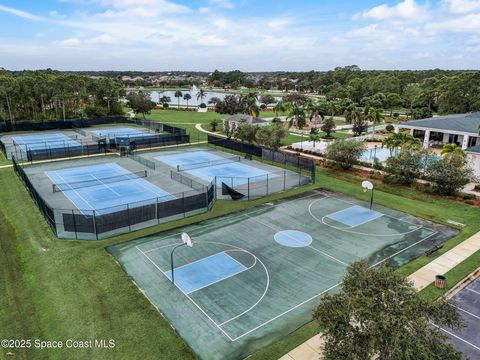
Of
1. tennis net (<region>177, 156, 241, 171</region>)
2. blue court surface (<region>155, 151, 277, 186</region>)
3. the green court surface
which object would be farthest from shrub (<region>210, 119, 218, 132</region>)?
the green court surface

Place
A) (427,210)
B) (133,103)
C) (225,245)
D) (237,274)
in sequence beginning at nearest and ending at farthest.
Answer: (237,274) < (225,245) < (427,210) < (133,103)

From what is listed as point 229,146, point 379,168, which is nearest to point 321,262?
point 379,168

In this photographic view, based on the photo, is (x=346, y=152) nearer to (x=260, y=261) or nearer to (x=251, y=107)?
(x=260, y=261)

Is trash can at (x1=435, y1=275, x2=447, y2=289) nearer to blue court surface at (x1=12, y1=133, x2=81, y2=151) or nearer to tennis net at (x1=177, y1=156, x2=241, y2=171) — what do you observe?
tennis net at (x1=177, y1=156, x2=241, y2=171)

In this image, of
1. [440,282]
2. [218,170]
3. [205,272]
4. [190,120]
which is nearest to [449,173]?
[440,282]

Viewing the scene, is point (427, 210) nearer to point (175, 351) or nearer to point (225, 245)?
point (225, 245)
